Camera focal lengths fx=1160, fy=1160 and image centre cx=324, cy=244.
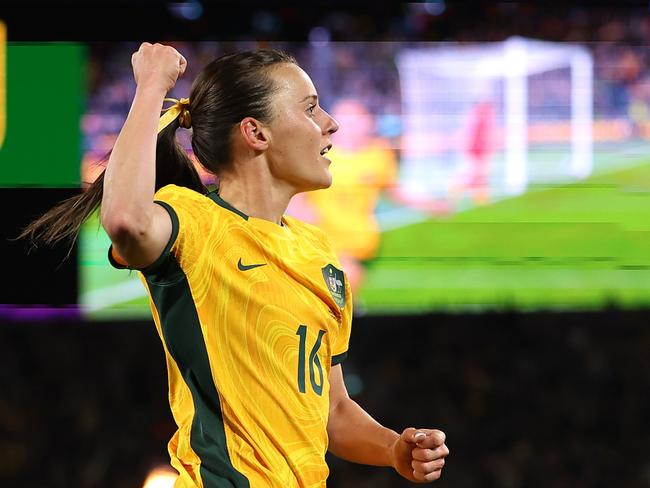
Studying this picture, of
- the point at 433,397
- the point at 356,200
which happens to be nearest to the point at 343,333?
the point at 356,200

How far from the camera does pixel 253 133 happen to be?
6.02 feet

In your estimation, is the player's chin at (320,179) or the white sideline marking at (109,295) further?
the white sideline marking at (109,295)

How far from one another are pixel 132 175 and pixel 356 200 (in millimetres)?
2480

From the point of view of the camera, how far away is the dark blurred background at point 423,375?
4.00 metres

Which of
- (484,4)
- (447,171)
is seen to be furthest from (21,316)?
(484,4)

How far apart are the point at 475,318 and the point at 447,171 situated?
74 centimetres

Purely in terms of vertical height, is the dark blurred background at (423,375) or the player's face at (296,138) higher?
the player's face at (296,138)

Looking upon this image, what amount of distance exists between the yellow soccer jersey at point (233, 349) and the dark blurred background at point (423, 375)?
2.34 m

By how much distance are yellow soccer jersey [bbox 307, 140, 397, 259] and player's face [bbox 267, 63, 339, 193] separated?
2.06 metres

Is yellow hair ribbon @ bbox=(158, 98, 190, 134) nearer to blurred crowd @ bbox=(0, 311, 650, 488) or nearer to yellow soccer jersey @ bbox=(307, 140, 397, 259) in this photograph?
yellow soccer jersey @ bbox=(307, 140, 397, 259)

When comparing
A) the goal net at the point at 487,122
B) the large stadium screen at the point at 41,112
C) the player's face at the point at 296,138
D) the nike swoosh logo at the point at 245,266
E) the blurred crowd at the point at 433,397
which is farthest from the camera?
the blurred crowd at the point at 433,397

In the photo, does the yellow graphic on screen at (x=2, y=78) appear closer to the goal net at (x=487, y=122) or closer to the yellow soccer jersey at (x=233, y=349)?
the goal net at (x=487, y=122)

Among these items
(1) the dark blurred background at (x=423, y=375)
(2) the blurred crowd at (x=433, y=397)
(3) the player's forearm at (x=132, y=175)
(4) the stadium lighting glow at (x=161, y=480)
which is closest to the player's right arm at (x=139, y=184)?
(3) the player's forearm at (x=132, y=175)

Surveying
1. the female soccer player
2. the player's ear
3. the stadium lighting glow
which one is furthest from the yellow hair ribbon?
the stadium lighting glow
